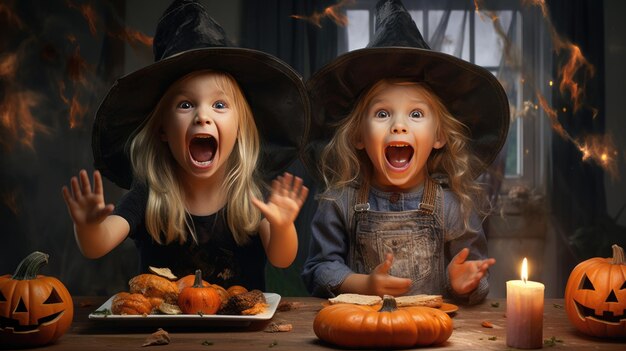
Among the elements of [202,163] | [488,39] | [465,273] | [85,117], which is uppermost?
[488,39]

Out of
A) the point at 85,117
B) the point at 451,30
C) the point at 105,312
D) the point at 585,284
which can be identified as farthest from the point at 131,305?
the point at 451,30

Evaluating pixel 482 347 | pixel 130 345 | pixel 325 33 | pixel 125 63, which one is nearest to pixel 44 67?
pixel 125 63

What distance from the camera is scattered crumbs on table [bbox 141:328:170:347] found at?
174cm

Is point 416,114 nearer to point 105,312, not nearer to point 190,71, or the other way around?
point 190,71

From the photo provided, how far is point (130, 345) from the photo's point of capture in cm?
174

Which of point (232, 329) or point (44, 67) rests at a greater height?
point (44, 67)

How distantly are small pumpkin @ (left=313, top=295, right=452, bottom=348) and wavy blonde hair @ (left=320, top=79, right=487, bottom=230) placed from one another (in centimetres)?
75

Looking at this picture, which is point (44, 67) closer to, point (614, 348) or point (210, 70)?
point (210, 70)

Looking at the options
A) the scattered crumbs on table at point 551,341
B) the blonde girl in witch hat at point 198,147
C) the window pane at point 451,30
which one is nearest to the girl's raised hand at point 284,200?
the blonde girl in witch hat at point 198,147

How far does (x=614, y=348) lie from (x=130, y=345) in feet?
3.50

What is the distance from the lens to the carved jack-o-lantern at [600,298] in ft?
6.03

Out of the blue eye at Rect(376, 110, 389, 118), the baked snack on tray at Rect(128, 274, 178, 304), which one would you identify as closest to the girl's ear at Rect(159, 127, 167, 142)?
the baked snack on tray at Rect(128, 274, 178, 304)

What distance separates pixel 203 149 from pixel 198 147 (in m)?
0.02

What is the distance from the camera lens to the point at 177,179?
2398mm
